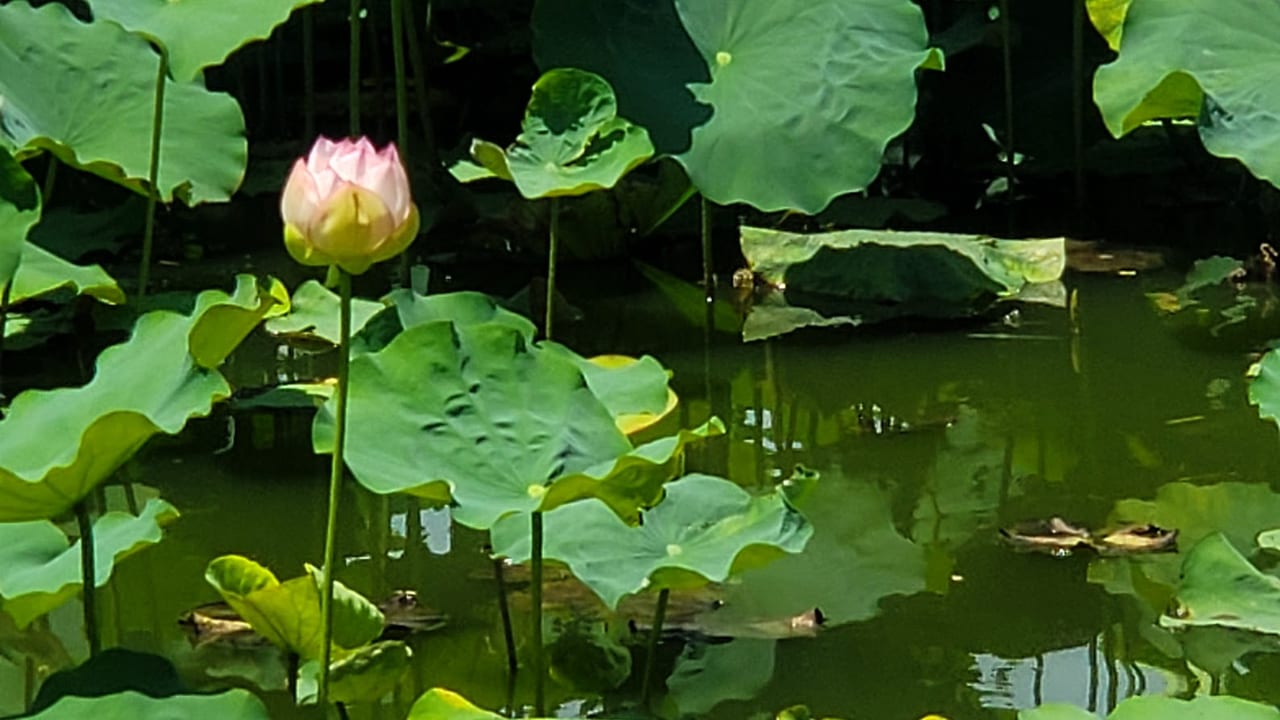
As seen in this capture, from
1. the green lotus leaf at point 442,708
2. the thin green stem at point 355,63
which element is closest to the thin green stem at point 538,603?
the green lotus leaf at point 442,708

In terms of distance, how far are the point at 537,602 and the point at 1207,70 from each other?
1403 mm

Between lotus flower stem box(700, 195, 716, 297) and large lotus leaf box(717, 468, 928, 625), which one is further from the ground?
lotus flower stem box(700, 195, 716, 297)

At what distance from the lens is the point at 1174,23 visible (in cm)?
250

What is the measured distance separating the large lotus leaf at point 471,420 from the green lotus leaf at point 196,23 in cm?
69

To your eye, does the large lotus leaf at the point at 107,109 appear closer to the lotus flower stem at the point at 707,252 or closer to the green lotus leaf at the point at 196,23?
the green lotus leaf at the point at 196,23

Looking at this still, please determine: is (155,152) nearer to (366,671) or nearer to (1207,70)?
(366,671)

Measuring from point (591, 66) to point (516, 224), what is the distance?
0.35 m

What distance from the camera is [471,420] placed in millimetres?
1354

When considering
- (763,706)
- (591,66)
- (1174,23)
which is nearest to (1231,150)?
(1174,23)

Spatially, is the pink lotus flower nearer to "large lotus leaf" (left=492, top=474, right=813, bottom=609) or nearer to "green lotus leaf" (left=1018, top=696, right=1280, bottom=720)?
"large lotus leaf" (left=492, top=474, right=813, bottom=609)

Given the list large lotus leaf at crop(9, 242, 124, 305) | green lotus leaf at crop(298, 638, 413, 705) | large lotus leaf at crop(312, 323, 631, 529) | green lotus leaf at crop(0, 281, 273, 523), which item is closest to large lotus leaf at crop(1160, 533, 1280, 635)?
large lotus leaf at crop(312, 323, 631, 529)

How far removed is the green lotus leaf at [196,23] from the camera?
200cm

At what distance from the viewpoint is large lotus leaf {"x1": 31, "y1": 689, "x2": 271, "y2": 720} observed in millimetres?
1164

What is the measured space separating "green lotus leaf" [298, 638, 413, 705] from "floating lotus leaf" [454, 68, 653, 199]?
2.97 ft
